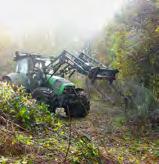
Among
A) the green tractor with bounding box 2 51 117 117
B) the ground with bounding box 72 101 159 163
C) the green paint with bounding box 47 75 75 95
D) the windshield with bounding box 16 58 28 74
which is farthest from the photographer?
the windshield with bounding box 16 58 28 74

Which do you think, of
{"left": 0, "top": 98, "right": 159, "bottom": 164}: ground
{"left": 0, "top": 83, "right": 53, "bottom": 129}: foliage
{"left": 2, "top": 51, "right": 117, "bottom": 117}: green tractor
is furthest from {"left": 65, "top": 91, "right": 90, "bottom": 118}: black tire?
{"left": 0, "top": 83, "right": 53, "bottom": 129}: foliage

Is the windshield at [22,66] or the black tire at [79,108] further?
the windshield at [22,66]

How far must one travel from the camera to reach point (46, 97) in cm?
1172

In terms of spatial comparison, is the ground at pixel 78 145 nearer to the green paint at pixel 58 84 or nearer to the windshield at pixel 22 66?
the green paint at pixel 58 84

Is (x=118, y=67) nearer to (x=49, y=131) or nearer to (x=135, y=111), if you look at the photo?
(x=135, y=111)

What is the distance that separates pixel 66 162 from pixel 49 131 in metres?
2.11

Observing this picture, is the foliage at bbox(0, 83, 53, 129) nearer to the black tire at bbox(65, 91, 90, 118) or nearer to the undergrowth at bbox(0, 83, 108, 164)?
the undergrowth at bbox(0, 83, 108, 164)

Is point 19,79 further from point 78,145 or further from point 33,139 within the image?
point 78,145

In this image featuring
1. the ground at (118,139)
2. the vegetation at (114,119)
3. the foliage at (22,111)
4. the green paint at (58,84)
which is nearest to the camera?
the vegetation at (114,119)

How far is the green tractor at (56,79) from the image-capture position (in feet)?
37.8

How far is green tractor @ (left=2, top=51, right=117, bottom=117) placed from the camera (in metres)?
11.5

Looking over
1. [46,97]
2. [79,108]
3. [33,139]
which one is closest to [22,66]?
[46,97]

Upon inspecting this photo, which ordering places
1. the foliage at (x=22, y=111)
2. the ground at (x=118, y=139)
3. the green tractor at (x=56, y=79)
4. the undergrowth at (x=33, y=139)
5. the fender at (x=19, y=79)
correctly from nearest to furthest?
the undergrowth at (x=33, y=139), the ground at (x=118, y=139), the foliage at (x=22, y=111), the green tractor at (x=56, y=79), the fender at (x=19, y=79)

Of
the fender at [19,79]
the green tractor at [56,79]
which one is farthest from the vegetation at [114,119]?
the fender at [19,79]
